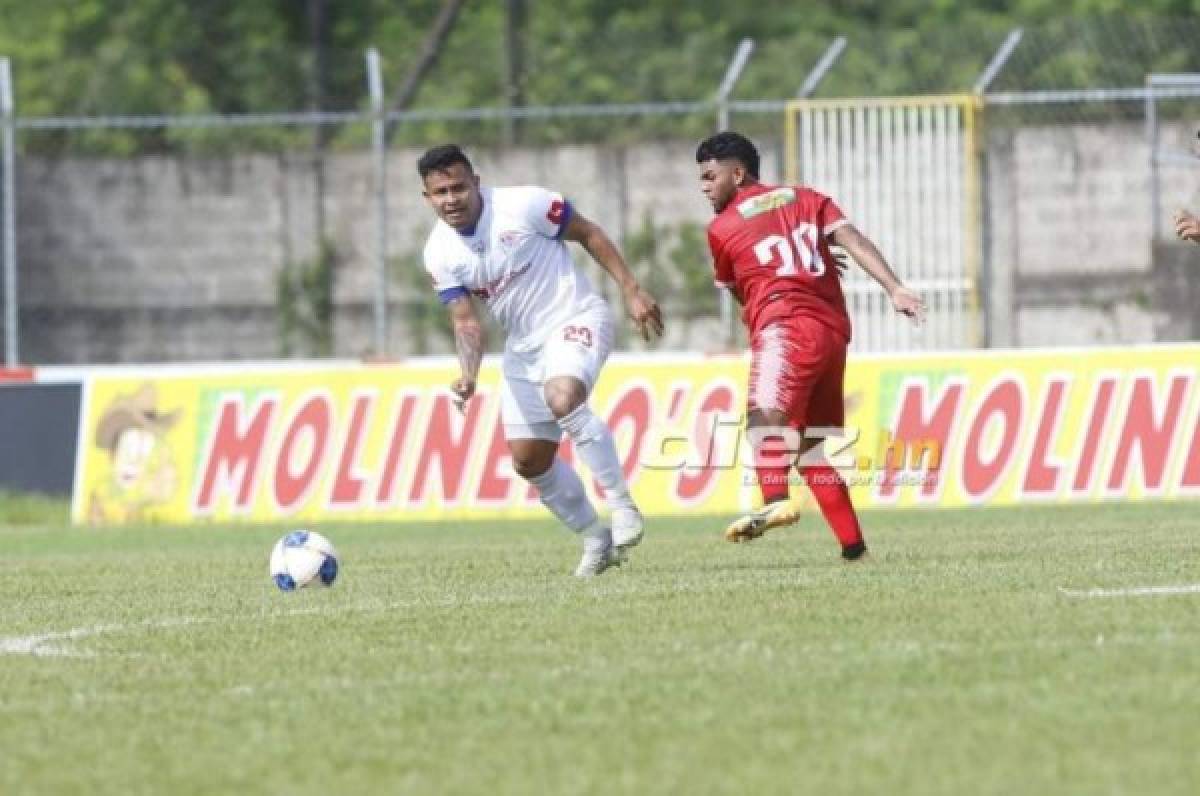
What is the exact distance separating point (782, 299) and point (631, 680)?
486 cm

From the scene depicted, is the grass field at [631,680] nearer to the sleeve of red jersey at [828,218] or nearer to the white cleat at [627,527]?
the white cleat at [627,527]

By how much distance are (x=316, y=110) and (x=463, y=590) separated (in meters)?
17.4

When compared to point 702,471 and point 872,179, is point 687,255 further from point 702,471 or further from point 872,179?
point 702,471

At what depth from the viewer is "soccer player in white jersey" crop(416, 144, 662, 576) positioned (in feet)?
42.3

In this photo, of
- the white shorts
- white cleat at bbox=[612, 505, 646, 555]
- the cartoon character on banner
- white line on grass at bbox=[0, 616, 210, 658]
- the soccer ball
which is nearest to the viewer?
white line on grass at bbox=[0, 616, 210, 658]

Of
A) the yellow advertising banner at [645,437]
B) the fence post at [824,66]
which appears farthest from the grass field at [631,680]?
the fence post at [824,66]

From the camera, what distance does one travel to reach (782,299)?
42.9 ft

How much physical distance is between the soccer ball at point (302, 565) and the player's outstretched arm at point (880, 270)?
2.76 metres

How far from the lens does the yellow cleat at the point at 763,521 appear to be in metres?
12.6

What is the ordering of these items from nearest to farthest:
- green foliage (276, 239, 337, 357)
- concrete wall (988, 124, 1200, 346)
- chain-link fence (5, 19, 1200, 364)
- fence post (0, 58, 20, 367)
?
fence post (0, 58, 20, 367), concrete wall (988, 124, 1200, 346), chain-link fence (5, 19, 1200, 364), green foliage (276, 239, 337, 357)

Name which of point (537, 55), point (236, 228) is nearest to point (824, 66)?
point (537, 55)

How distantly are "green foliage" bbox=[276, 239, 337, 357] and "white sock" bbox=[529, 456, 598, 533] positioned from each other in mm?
15495

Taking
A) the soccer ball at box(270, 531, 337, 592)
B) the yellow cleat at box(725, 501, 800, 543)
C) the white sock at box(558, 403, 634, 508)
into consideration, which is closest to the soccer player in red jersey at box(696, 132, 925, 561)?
the yellow cleat at box(725, 501, 800, 543)

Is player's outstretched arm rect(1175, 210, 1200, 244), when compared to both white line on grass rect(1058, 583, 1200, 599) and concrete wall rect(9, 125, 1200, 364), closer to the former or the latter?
white line on grass rect(1058, 583, 1200, 599)
